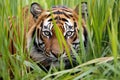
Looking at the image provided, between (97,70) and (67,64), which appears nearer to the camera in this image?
(97,70)

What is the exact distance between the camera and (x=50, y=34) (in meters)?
2.55

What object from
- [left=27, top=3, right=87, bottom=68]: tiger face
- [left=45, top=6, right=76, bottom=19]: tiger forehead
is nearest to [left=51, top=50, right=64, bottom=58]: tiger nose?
[left=27, top=3, right=87, bottom=68]: tiger face

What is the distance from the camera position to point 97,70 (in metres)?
2.22

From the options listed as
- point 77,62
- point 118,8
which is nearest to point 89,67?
point 77,62

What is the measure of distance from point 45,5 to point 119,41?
982 mm

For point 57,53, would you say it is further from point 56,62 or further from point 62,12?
point 62,12

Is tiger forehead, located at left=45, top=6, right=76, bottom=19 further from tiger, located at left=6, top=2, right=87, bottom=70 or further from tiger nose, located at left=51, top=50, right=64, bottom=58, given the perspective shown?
tiger nose, located at left=51, top=50, right=64, bottom=58

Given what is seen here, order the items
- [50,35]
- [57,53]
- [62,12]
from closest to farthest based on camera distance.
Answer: [57,53]
[50,35]
[62,12]

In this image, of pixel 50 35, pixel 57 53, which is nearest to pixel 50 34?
pixel 50 35

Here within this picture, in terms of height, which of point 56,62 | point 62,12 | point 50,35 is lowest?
point 56,62

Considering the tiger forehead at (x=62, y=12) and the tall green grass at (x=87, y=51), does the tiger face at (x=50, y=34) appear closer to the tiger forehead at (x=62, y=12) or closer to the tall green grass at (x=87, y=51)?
the tiger forehead at (x=62, y=12)

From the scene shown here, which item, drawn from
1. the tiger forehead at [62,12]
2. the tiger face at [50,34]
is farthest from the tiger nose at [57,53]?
the tiger forehead at [62,12]

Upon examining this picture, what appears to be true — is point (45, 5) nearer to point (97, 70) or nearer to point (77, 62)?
point (77, 62)

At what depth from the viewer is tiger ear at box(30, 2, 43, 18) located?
2709 millimetres
